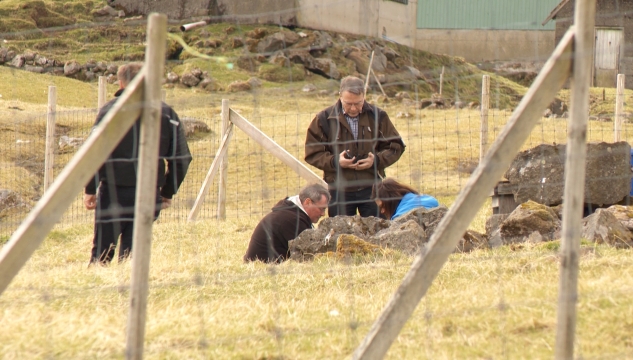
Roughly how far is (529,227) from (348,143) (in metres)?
1.72

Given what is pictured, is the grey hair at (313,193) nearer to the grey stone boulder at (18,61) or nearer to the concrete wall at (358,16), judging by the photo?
the grey stone boulder at (18,61)

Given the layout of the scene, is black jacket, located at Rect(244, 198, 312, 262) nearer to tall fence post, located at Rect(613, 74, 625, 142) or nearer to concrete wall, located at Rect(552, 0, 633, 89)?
tall fence post, located at Rect(613, 74, 625, 142)

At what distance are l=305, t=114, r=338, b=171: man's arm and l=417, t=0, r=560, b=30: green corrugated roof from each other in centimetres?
3295

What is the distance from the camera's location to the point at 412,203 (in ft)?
23.6

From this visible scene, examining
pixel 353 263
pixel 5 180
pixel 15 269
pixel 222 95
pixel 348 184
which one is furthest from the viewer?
pixel 222 95

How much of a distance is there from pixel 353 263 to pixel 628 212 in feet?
7.50

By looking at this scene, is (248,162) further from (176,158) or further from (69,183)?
(69,183)

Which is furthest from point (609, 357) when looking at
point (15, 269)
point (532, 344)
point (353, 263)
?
point (15, 269)

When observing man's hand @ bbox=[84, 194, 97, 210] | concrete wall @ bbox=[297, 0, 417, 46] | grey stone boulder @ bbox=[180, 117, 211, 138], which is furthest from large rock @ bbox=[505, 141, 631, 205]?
concrete wall @ bbox=[297, 0, 417, 46]

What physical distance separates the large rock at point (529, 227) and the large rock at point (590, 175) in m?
1.70

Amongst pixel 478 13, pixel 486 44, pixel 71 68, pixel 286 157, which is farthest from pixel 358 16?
pixel 286 157

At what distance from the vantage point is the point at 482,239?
6391 mm

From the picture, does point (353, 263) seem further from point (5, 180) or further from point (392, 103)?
point (392, 103)

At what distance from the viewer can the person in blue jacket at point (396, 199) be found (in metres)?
7.20
